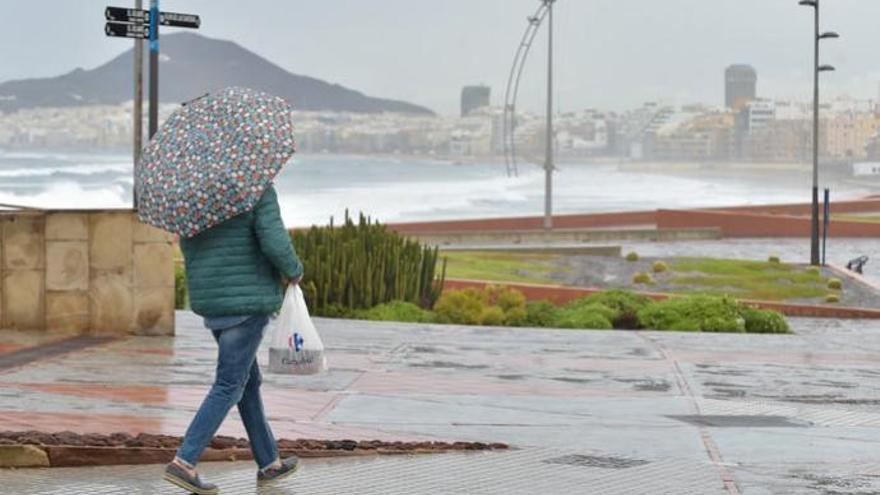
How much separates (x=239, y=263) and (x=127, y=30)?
1082cm

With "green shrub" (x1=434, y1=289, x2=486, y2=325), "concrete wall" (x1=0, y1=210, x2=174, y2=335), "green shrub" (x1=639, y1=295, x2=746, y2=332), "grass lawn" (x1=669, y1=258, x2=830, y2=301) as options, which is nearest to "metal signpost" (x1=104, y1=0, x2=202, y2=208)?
"concrete wall" (x1=0, y1=210, x2=174, y2=335)

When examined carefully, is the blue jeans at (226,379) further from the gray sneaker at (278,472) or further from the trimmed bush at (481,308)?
the trimmed bush at (481,308)

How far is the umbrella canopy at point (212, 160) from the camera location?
7754 millimetres

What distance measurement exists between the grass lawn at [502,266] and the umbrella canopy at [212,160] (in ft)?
83.0

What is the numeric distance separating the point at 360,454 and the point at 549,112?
176 feet

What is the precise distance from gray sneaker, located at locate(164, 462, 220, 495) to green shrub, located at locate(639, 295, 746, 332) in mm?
15408

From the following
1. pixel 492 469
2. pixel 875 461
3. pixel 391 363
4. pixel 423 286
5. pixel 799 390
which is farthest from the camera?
pixel 423 286

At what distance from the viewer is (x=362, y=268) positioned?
23.7 metres

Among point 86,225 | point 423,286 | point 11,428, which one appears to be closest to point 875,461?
point 11,428

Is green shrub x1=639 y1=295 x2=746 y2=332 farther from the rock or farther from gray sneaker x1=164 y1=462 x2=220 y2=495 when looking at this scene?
gray sneaker x1=164 y1=462 x2=220 y2=495

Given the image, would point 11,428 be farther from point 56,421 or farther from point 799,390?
point 799,390

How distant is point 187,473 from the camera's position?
789cm

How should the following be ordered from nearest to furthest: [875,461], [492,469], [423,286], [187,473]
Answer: [187,473] → [492,469] → [875,461] → [423,286]

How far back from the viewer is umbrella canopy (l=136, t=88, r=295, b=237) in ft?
25.4
